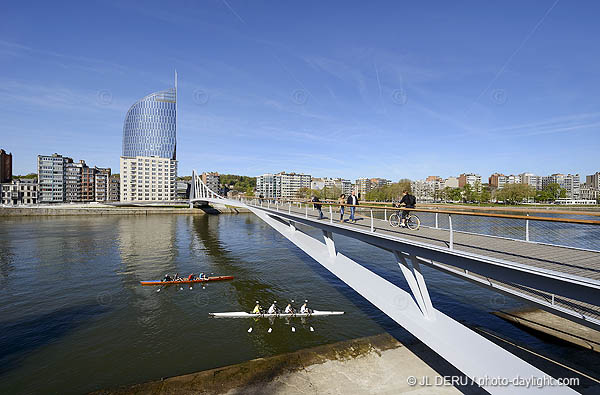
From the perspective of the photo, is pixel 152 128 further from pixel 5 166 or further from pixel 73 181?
pixel 5 166

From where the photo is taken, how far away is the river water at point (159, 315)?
34.3 feet

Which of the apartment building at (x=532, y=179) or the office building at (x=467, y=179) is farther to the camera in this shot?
the apartment building at (x=532, y=179)

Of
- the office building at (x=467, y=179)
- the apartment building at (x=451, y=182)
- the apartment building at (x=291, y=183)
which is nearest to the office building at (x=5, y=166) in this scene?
the apartment building at (x=291, y=183)

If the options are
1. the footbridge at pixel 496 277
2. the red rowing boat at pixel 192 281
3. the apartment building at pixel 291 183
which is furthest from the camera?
the apartment building at pixel 291 183

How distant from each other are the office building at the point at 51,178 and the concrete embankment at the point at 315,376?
102m

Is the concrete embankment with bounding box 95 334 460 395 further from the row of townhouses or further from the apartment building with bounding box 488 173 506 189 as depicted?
the apartment building with bounding box 488 173 506 189

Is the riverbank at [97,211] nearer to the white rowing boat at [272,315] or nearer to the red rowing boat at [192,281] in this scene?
the red rowing boat at [192,281]

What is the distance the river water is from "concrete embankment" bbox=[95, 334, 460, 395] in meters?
1.19

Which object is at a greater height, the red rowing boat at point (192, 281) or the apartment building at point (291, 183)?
the apartment building at point (291, 183)

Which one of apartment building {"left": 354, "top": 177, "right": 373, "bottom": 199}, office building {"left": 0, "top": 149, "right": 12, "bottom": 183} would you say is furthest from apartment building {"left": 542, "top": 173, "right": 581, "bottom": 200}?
office building {"left": 0, "top": 149, "right": 12, "bottom": 183}

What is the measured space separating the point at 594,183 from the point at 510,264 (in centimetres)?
27276

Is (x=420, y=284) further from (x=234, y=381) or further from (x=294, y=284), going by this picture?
(x=294, y=284)

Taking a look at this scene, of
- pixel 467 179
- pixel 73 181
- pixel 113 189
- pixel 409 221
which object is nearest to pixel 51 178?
pixel 73 181

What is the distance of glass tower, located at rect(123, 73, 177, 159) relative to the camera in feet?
388
